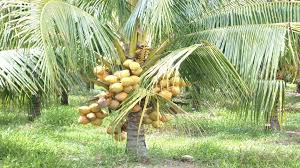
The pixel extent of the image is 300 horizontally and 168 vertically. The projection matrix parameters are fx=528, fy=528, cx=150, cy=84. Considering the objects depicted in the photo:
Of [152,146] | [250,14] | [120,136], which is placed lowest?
[152,146]

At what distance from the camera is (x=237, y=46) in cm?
475

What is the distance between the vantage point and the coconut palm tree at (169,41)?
409 centimetres

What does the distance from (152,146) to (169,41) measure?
104 inches

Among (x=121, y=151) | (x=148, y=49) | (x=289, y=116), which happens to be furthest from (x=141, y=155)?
(x=289, y=116)

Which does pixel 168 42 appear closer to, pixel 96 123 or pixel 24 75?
pixel 96 123

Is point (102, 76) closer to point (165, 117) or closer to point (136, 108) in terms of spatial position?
point (136, 108)

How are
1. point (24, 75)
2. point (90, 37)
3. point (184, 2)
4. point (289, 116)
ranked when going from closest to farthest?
1. point (90, 37)
2. point (24, 75)
3. point (184, 2)
4. point (289, 116)

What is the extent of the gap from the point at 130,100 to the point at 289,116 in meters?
8.68

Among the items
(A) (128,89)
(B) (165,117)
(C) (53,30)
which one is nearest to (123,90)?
(A) (128,89)

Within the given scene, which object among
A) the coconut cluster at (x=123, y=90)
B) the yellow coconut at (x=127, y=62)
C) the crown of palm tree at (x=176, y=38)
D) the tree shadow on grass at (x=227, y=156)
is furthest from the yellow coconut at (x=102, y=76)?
the tree shadow on grass at (x=227, y=156)

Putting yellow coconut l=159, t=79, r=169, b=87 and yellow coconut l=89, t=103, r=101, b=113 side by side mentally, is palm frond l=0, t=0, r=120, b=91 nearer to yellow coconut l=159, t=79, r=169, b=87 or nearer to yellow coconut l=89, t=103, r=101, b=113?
yellow coconut l=159, t=79, r=169, b=87

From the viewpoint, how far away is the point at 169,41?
5.30m

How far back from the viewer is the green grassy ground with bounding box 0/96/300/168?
5.94 meters

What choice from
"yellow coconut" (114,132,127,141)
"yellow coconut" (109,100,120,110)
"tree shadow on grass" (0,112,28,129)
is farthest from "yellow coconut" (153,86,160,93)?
"tree shadow on grass" (0,112,28,129)
